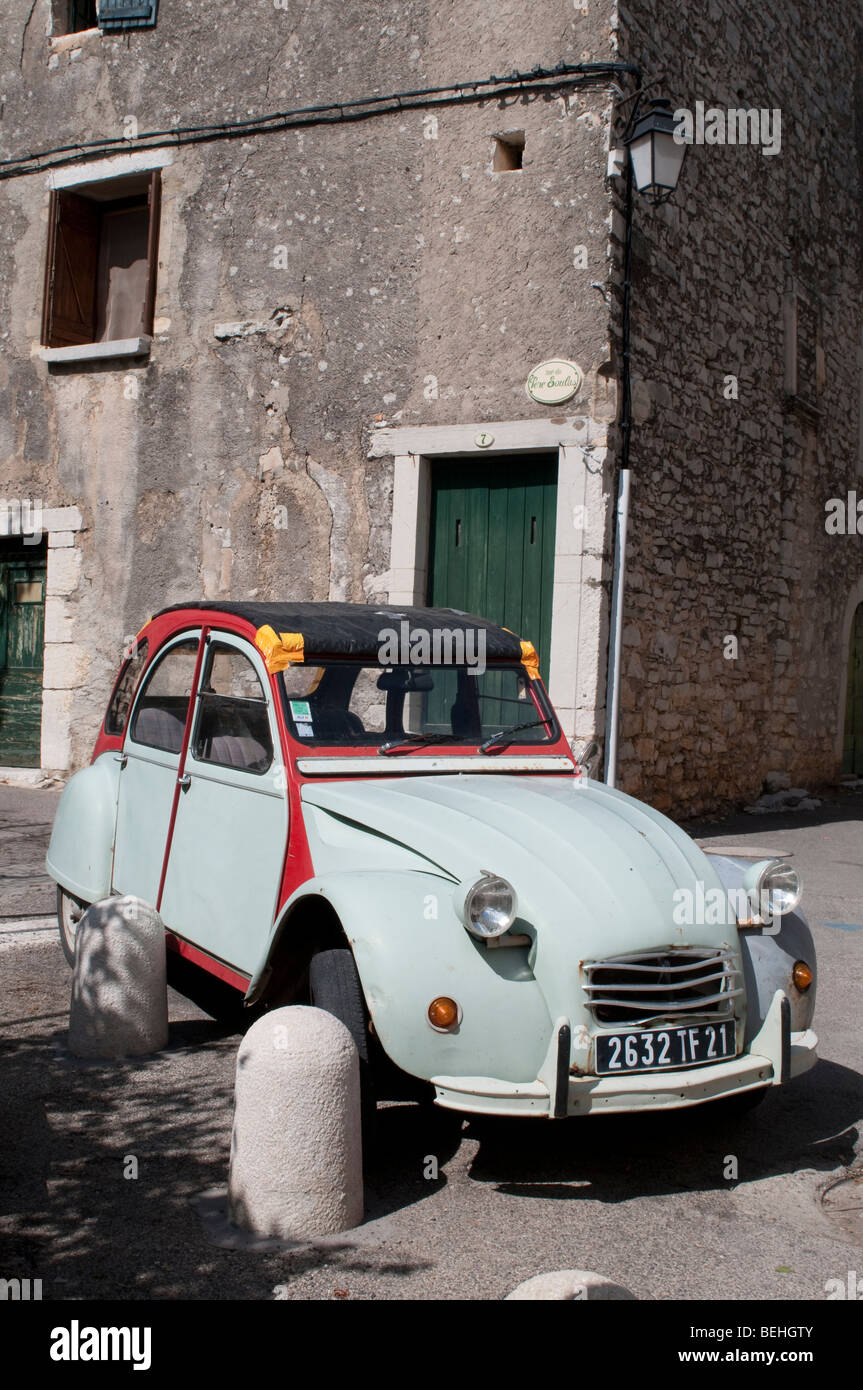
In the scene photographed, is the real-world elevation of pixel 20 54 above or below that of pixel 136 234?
above

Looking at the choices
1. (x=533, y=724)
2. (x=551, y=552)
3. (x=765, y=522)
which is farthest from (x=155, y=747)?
(x=765, y=522)

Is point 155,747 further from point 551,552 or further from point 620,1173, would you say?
point 551,552

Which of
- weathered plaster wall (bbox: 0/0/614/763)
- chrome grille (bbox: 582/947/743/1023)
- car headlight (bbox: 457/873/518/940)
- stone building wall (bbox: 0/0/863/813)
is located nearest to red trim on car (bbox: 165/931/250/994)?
car headlight (bbox: 457/873/518/940)

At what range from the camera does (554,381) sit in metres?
9.71

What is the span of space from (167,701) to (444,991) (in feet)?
8.17

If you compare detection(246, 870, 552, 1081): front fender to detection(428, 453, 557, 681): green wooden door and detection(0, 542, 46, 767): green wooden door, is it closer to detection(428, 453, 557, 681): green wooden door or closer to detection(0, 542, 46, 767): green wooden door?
detection(428, 453, 557, 681): green wooden door

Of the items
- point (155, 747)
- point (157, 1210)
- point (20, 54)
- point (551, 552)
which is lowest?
point (157, 1210)

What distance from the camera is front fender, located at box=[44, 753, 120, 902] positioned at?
5363 mm

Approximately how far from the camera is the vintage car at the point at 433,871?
11.0 feet

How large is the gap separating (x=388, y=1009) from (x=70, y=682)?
31.0 ft

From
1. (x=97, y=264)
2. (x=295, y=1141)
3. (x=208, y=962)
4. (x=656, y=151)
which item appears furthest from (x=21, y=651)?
(x=295, y=1141)

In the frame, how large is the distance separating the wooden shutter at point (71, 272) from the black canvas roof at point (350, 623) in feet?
27.1

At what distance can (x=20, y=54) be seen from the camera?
41.0ft

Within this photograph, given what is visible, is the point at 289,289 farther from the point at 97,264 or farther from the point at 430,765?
the point at 430,765
